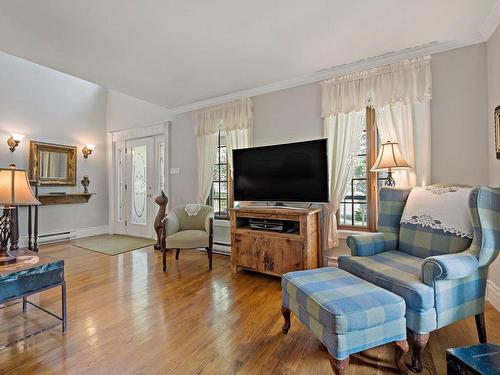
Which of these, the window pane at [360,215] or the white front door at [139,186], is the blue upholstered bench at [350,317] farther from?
the white front door at [139,186]

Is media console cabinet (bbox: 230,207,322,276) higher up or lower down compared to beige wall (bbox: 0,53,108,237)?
lower down

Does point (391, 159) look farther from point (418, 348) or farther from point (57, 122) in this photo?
point (57, 122)

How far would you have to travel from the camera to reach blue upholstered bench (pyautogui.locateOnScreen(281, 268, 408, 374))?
1.24 meters

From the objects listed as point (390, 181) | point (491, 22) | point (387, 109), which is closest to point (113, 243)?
point (390, 181)

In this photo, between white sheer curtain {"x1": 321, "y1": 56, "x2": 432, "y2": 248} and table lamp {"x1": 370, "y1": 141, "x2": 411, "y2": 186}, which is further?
white sheer curtain {"x1": 321, "y1": 56, "x2": 432, "y2": 248}

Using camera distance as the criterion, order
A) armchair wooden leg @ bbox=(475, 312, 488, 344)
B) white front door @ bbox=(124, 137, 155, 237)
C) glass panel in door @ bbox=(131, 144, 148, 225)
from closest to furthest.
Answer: armchair wooden leg @ bbox=(475, 312, 488, 344) → white front door @ bbox=(124, 137, 155, 237) → glass panel in door @ bbox=(131, 144, 148, 225)

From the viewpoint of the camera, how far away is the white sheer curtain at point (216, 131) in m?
3.58

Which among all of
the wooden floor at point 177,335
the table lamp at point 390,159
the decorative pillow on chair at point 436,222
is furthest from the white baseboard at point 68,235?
the decorative pillow on chair at point 436,222

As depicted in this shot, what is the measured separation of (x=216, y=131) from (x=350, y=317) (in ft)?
10.4

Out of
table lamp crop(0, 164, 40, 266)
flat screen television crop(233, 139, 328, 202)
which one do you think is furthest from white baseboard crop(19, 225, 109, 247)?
flat screen television crop(233, 139, 328, 202)

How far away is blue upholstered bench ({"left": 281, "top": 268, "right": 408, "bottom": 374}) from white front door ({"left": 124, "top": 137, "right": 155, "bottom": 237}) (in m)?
4.23

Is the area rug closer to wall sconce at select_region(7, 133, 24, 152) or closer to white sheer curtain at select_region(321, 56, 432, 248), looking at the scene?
wall sconce at select_region(7, 133, 24, 152)

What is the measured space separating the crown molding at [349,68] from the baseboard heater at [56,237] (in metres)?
3.68

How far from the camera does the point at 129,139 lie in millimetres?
5301
